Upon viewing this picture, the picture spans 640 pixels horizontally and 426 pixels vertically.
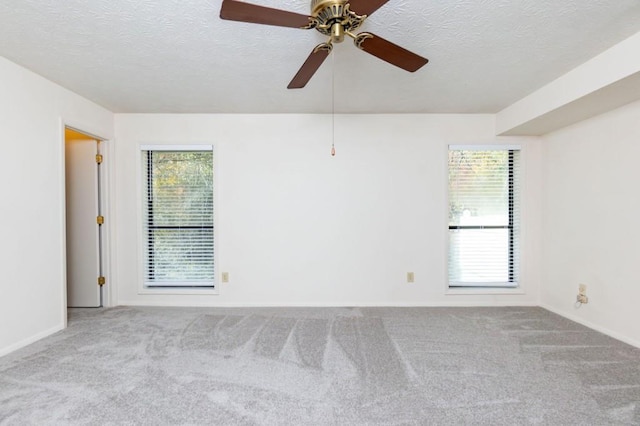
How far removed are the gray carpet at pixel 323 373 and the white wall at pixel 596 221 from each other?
0.28 m

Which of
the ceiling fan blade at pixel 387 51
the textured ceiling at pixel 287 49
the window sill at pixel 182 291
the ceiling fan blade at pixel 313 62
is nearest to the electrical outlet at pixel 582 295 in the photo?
the textured ceiling at pixel 287 49

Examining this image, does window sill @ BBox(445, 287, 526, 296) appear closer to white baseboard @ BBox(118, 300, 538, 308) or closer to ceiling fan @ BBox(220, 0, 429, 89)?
white baseboard @ BBox(118, 300, 538, 308)

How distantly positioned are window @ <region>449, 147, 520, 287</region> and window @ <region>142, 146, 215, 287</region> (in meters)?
3.01

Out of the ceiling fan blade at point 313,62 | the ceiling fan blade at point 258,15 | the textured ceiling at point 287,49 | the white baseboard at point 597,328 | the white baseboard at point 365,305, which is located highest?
the textured ceiling at point 287,49

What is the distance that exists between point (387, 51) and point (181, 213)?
9.82 feet

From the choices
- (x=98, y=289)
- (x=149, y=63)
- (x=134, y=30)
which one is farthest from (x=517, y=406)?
(x=98, y=289)

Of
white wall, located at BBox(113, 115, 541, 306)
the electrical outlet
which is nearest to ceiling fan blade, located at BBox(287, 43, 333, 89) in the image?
white wall, located at BBox(113, 115, 541, 306)

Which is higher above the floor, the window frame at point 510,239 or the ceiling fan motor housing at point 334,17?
the ceiling fan motor housing at point 334,17

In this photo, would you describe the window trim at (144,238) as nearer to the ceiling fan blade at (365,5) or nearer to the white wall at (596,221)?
the ceiling fan blade at (365,5)

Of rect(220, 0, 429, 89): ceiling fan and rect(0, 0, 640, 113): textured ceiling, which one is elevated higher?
rect(0, 0, 640, 113): textured ceiling

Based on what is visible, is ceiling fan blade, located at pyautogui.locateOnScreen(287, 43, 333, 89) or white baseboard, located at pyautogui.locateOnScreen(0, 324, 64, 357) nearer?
ceiling fan blade, located at pyautogui.locateOnScreen(287, 43, 333, 89)

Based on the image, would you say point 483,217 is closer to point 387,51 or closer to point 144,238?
point 387,51

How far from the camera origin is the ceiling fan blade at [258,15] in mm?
1236

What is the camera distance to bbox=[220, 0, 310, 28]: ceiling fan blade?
1236 mm
